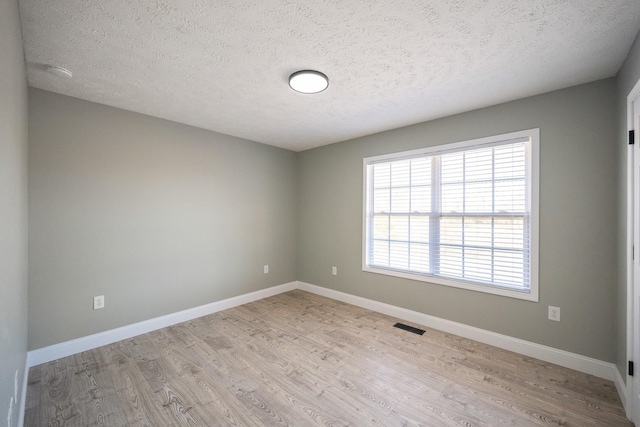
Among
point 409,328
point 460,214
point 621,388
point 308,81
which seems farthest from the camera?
point 409,328

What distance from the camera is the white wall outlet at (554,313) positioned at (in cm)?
243

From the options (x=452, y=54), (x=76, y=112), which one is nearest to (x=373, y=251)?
(x=452, y=54)

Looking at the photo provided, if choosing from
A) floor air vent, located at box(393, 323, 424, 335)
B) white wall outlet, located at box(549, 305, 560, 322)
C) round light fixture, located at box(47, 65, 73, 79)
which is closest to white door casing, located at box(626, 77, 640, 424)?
white wall outlet, located at box(549, 305, 560, 322)

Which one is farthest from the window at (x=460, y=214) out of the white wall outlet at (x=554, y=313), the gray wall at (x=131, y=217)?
the gray wall at (x=131, y=217)

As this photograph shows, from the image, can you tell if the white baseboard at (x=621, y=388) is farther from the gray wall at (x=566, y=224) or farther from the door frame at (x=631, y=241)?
the gray wall at (x=566, y=224)

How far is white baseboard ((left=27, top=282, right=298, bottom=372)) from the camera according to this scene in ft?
7.95

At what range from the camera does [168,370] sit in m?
2.32

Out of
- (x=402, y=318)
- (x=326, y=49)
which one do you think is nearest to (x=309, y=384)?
(x=402, y=318)

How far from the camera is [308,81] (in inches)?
87.6

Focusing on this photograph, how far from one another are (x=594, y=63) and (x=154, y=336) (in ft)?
15.6

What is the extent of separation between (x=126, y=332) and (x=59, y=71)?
8.38ft

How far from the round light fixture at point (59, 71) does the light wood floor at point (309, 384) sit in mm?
2503

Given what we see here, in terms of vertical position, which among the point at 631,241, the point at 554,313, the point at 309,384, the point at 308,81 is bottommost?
the point at 309,384

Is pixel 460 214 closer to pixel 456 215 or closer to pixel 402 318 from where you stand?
pixel 456 215
